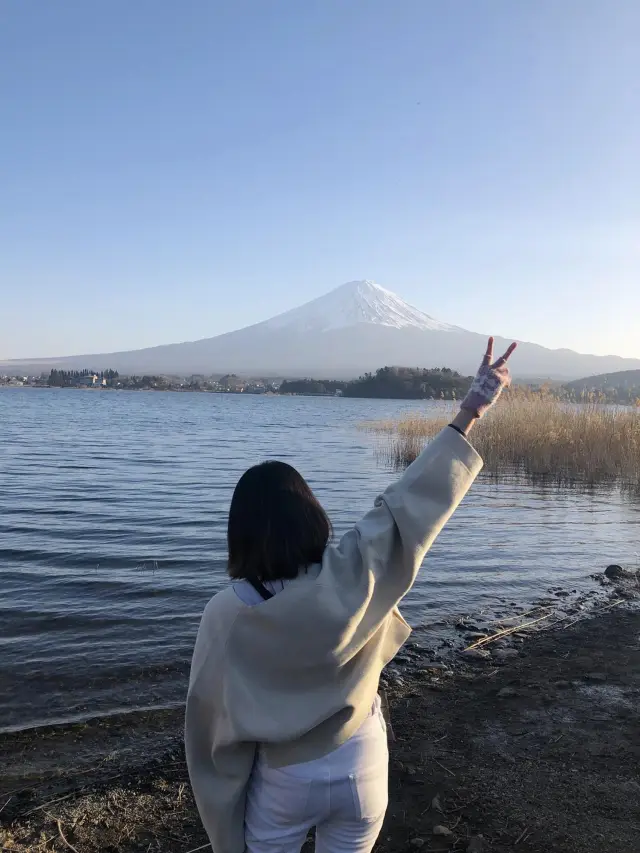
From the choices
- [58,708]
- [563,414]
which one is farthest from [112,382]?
[58,708]


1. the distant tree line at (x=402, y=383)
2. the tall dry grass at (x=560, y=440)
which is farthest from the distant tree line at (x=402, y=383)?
the tall dry grass at (x=560, y=440)

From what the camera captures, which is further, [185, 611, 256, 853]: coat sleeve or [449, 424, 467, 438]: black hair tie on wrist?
[449, 424, 467, 438]: black hair tie on wrist

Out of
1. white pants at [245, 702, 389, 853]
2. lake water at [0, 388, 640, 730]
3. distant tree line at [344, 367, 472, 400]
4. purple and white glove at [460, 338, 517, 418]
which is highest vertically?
distant tree line at [344, 367, 472, 400]

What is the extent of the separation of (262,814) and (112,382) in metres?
161

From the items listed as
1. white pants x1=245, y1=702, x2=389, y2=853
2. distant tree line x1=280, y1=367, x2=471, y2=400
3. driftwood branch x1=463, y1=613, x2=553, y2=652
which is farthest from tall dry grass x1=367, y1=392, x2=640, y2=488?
distant tree line x1=280, y1=367, x2=471, y2=400

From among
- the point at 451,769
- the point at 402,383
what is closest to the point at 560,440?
the point at 451,769

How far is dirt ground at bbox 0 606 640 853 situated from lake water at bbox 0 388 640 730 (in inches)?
30.5

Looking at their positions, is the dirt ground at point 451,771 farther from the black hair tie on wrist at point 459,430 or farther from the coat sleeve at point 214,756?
the black hair tie on wrist at point 459,430

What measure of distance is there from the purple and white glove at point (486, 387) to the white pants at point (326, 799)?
3.06 ft

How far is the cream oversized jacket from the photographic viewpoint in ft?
5.59

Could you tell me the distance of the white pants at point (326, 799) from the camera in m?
1.80

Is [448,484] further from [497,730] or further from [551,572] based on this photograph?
[551,572]

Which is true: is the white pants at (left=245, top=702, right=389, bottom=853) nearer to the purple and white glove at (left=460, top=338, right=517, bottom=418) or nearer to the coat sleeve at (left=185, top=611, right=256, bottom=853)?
the coat sleeve at (left=185, top=611, right=256, bottom=853)

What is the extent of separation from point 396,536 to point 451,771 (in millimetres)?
2430
